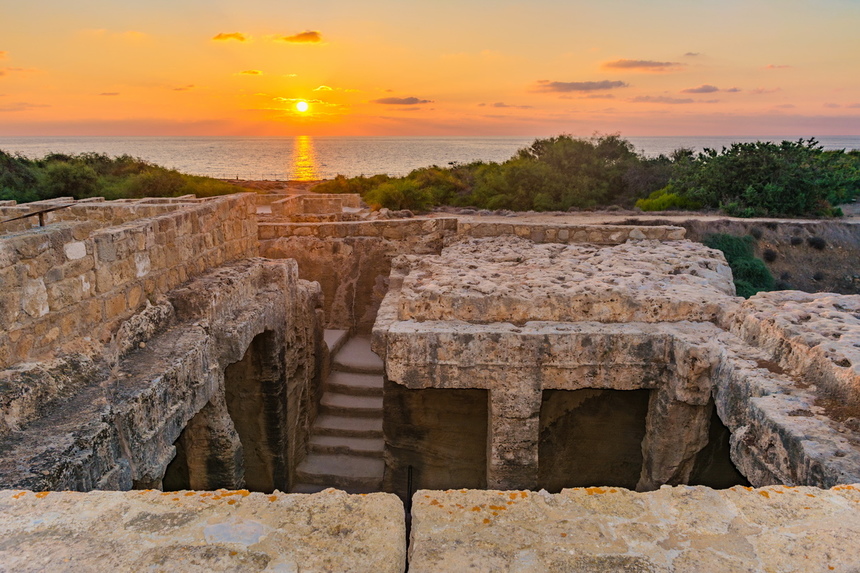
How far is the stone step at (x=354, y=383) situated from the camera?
8.52 meters

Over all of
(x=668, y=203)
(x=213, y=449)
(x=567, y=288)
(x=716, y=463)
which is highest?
(x=668, y=203)

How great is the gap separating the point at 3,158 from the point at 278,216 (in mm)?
18205

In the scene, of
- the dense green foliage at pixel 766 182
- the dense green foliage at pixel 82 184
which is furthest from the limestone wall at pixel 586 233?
the dense green foliage at pixel 82 184

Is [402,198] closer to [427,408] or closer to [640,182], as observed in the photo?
[640,182]

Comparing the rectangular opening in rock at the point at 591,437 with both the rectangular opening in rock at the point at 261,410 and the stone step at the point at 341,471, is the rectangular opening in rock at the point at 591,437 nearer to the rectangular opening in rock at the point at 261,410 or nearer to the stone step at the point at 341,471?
the stone step at the point at 341,471

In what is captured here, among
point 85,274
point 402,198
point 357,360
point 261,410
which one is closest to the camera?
point 85,274

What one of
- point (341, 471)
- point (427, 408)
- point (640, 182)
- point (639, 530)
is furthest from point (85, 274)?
point (640, 182)

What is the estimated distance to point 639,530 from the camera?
7.54 feet

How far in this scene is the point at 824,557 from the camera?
2113 mm

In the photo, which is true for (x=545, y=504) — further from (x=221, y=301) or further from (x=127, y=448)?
(x=221, y=301)

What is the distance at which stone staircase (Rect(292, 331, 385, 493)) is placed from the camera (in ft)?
24.2

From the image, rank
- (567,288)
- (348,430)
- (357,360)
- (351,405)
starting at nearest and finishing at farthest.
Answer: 1. (567,288)
2. (348,430)
3. (351,405)
4. (357,360)

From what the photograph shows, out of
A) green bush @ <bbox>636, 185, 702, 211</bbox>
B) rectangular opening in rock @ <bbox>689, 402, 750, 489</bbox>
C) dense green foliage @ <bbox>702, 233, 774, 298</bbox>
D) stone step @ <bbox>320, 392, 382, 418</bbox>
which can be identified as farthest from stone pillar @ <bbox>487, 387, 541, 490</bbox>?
green bush @ <bbox>636, 185, 702, 211</bbox>

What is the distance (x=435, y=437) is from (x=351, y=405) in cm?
276
